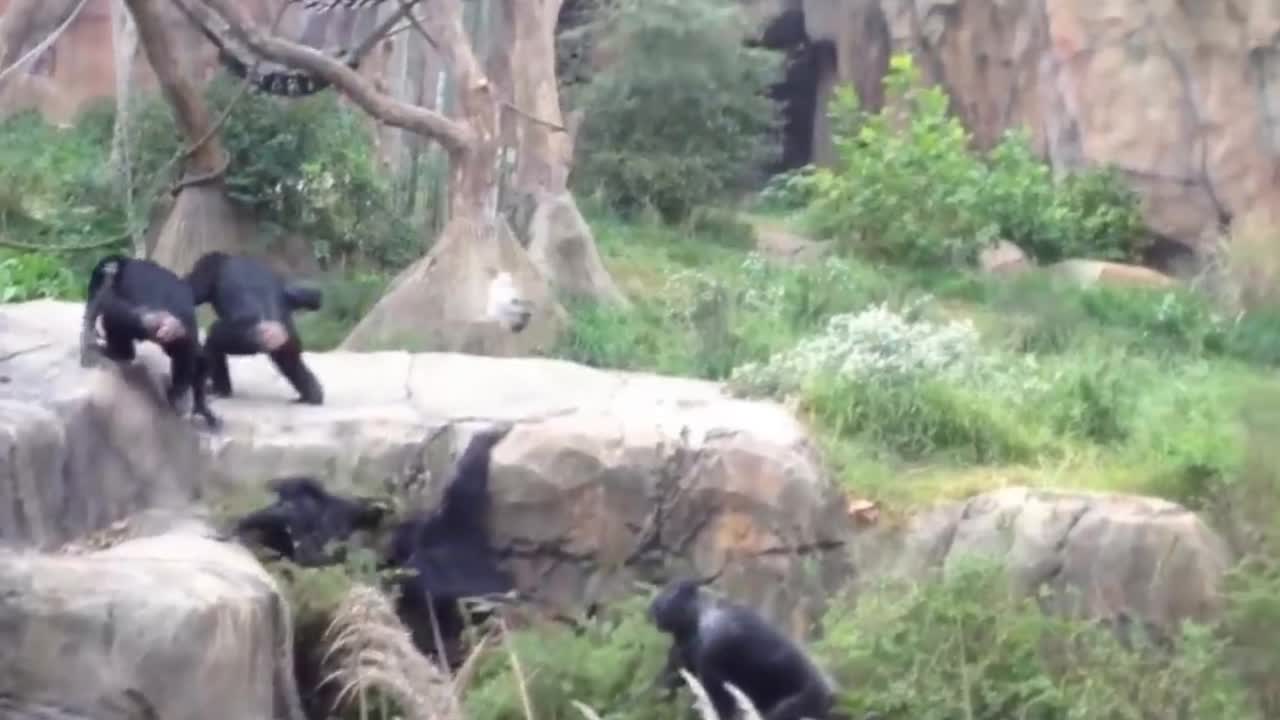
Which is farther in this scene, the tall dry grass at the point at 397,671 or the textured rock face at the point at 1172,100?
the textured rock face at the point at 1172,100

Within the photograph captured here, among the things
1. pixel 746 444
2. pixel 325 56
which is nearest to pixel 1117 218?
pixel 325 56

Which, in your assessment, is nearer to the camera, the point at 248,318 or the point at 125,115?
the point at 248,318

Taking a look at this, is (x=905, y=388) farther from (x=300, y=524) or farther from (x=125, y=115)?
(x=125, y=115)

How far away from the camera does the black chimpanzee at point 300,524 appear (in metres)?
7.62

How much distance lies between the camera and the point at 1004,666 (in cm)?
694

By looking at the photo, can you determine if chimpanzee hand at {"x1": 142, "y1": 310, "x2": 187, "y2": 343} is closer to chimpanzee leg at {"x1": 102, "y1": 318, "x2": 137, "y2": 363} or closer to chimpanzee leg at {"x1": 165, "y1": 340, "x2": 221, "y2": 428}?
chimpanzee leg at {"x1": 165, "y1": 340, "x2": 221, "y2": 428}

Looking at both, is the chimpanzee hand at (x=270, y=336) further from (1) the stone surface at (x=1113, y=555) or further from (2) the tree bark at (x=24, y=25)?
(1) the stone surface at (x=1113, y=555)

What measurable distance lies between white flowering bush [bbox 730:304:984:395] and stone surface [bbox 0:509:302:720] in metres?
4.16

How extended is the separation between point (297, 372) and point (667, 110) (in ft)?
30.8

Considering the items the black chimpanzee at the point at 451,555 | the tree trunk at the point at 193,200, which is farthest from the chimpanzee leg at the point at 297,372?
the tree trunk at the point at 193,200

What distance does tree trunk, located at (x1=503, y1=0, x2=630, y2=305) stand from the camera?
41.8ft

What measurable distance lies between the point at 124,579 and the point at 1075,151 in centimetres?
1289

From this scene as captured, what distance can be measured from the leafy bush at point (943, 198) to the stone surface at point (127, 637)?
9291 millimetres

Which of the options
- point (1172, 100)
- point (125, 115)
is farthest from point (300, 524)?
point (1172, 100)
